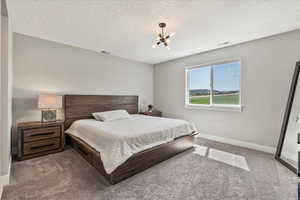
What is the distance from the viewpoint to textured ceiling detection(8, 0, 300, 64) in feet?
6.55

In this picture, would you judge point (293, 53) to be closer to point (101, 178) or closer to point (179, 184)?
point (179, 184)

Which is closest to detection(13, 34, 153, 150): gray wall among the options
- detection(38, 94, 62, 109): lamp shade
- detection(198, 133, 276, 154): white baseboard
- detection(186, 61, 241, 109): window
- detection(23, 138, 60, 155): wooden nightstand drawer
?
detection(38, 94, 62, 109): lamp shade

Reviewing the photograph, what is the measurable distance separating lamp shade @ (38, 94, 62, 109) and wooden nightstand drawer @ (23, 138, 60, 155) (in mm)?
691

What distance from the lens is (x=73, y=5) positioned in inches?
79.5

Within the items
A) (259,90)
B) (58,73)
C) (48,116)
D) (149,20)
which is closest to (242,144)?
(259,90)

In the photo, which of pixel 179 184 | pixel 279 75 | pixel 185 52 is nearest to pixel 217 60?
pixel 185 52

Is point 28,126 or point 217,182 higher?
point 28,126

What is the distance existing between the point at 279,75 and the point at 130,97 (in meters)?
3.87

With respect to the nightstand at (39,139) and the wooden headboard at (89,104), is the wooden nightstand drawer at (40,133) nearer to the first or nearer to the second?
the nightstand at (39,139)

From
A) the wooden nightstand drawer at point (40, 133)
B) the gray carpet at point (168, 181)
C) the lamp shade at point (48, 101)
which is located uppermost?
the lamp shade at point (48, 101)

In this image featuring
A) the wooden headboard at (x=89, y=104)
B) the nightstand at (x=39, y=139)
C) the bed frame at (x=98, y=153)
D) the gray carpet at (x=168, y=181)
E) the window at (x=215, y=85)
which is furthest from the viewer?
the window at (x=215, y=85)

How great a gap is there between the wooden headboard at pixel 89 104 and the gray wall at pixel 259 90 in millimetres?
2391

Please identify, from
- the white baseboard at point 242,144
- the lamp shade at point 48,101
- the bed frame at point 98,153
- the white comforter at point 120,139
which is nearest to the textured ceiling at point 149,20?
the lamp shade at point 48,101

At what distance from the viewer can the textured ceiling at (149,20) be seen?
6.55 feet
